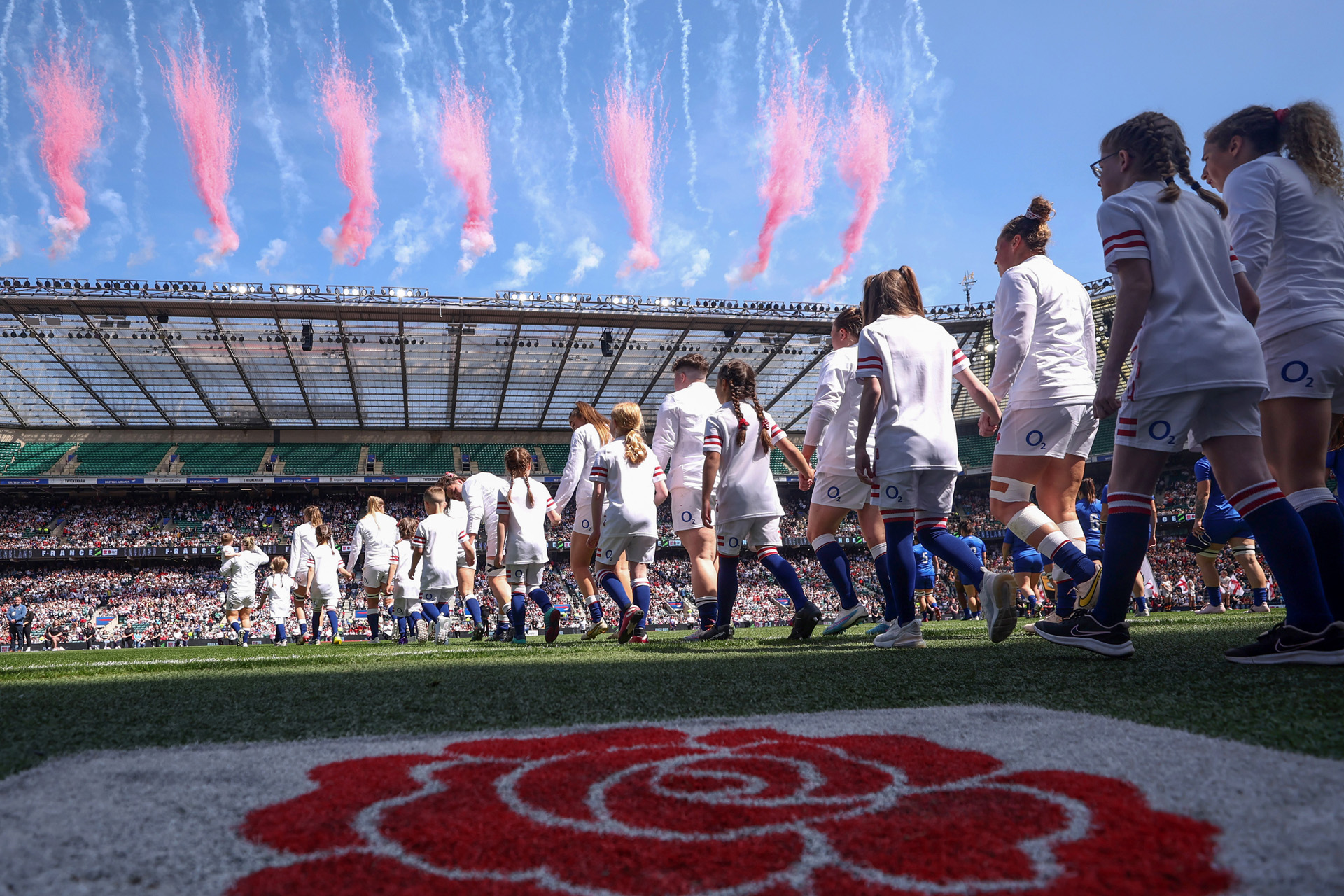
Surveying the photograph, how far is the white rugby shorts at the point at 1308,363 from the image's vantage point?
322 cm

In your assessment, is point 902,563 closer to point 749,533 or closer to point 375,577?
point 749,533

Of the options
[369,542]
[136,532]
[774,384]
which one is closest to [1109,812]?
[369,542]

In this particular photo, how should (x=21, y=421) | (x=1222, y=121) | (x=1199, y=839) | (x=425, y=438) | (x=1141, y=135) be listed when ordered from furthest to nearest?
(x=425, y=438) → (x=21, y=421) → (x=1222, y=121) → (x=1141, y=135) → (x=1199, y=839)

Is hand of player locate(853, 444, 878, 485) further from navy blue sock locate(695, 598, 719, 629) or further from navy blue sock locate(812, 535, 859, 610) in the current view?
navy blue sock locate(695, 598, 719, 629)

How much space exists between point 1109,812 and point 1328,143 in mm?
3546

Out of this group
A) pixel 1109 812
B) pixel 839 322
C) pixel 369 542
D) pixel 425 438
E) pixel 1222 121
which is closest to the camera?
pixel 1109 812

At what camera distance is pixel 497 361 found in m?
31.1

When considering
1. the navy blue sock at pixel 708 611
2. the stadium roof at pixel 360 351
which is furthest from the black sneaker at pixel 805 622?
the stadium roof at pixel 360 351

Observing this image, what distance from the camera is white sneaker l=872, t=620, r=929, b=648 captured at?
438 cm

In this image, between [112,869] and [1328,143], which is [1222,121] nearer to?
[1328,143]

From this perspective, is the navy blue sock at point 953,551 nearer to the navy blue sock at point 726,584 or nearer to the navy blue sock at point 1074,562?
the navy blue sock at point 1074,562

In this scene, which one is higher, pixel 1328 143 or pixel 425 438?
pixel 425 438

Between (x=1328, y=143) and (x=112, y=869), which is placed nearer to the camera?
(x=112, y=869)

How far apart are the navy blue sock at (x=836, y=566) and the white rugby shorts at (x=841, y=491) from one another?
25cm
